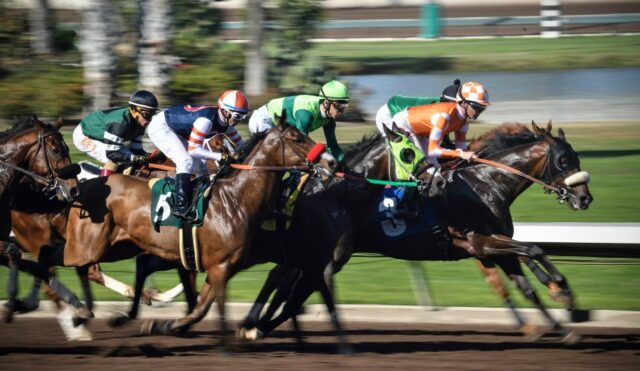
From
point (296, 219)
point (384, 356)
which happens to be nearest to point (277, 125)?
point (296, 219)

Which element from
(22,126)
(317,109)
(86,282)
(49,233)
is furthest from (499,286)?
(22,126)

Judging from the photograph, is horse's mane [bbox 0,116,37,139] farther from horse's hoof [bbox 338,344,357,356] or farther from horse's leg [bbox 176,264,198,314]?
horse's hoof [bbox 338,344,357,356]

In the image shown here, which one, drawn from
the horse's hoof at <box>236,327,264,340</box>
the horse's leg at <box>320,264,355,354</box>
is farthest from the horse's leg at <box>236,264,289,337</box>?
the horse's leg at <box>320,264,355,354</box>

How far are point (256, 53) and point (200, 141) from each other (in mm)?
11286

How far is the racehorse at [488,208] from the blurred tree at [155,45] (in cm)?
608

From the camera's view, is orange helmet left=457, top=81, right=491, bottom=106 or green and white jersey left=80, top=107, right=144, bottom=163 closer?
orange helmet left=457, top=81, right=491, bottom=106

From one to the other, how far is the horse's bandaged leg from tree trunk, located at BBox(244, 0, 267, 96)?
11.3m

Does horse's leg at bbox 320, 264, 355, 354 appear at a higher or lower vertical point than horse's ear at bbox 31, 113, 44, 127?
lower

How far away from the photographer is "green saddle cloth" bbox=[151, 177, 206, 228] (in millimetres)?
7715

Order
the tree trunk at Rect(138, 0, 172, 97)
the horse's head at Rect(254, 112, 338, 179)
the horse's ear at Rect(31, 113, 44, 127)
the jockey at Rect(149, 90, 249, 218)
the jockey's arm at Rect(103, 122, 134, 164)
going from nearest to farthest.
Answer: the horse's head at Rect(254, 112, 338, 179) → the jockey at Rect(149, 90, 249, 218) → the horse's ear at Rect(31, 113, 44, 127) → the jockey's arm at Rect(103, 122, 134, 164) → the tree trunk at Rect(138, 0, 172, 97)

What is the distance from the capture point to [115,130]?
893cm

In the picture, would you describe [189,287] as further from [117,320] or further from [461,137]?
[461,137]

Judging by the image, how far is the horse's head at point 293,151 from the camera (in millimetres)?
7539

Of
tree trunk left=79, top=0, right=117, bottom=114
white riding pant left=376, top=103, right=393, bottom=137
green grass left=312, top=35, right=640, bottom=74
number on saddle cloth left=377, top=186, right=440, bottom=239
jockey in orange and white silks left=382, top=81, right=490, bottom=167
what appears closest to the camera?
number on saddle cloth left=377, top=186, right=440, bottom=239
